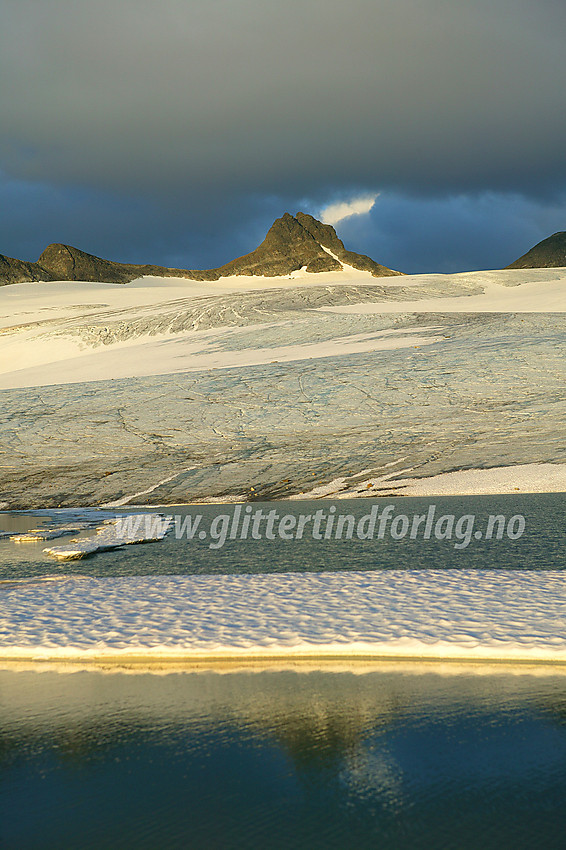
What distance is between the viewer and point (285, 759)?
158 inches

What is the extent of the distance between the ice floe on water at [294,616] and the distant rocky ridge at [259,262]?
6548cm

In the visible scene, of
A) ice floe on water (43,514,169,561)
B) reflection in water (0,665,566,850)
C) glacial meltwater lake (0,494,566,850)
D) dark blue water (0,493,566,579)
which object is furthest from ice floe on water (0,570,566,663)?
ice floe on water (43,514,169,561)

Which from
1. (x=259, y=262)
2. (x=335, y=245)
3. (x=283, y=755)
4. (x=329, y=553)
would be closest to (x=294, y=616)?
(x=283, y=755)

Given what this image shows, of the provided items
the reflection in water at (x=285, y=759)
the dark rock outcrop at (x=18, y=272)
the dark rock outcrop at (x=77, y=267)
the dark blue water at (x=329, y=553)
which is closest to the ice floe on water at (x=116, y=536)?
the dark blue water at (x=329, y=553)

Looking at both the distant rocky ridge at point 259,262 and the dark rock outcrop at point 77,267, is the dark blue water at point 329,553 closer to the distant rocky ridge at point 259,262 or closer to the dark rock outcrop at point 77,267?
the distant rocky ridge at point 259,262

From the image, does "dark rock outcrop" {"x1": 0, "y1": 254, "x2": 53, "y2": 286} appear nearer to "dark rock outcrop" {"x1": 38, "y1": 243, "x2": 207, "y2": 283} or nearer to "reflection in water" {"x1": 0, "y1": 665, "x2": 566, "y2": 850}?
"dark rock outcrop" {"x1": 38, "y1": 243, "x2": 207, "y2": 283}

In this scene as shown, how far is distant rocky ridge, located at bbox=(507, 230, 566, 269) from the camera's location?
81750 millimetres

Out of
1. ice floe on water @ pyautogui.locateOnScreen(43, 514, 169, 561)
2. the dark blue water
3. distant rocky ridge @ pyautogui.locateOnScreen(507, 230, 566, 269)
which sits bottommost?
the dark blue water

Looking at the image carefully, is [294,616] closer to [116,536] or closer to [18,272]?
[116,536]

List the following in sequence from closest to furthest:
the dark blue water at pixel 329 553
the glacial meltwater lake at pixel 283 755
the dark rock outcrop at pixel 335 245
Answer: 1. the glacial meltwater lake at pixel 283 755
2. the dark blue water at pixel 329 553
3. the dark rock outcrop at pixel 335 245

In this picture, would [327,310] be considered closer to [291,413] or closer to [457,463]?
[291,413]

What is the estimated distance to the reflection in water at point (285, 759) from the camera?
335 cm

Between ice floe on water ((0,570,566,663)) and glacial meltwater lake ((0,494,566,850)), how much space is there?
170 mm

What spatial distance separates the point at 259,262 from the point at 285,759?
76.3 metres
